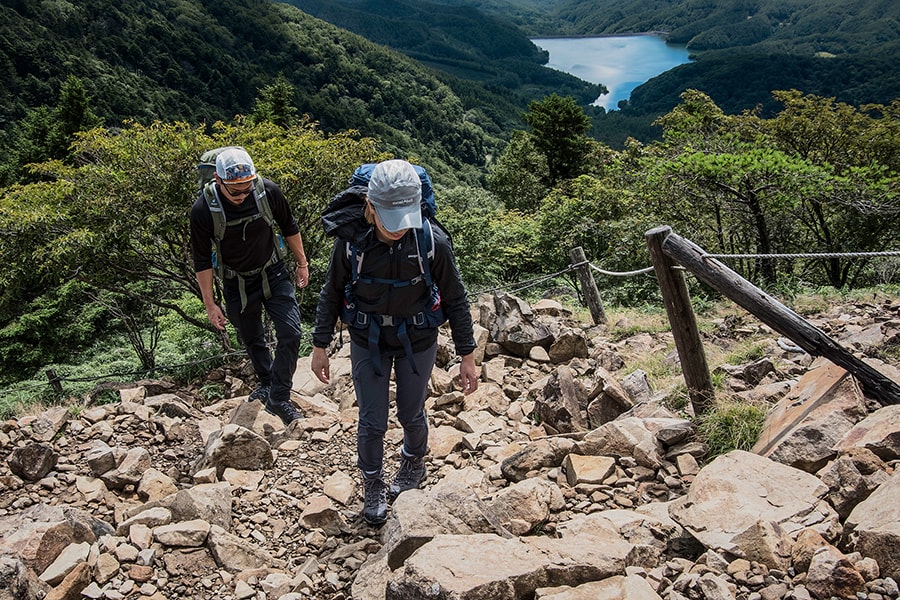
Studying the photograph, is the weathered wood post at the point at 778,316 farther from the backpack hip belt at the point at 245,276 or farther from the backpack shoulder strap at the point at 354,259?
the backpack hip belt at the point at 245,276

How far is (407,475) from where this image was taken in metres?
3.61

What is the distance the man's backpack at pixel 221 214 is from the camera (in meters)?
3.94

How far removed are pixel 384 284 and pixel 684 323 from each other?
2198mm

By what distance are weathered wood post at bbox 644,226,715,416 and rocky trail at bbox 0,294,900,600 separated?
0.22 meters

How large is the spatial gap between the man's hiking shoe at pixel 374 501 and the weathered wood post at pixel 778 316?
239 centimetres

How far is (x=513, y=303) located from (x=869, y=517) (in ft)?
14.0

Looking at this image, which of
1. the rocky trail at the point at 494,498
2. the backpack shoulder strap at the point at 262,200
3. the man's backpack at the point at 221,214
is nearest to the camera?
the rocky trail at the point at 494,498

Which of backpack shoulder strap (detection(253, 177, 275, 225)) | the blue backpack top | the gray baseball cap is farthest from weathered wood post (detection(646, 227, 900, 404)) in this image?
backpack shoulder strap (detection(253, 177, 275, 225))

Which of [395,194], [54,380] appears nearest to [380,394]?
[395,194]

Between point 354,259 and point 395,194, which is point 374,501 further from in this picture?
point 395,194

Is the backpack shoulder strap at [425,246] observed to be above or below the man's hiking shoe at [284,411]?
above

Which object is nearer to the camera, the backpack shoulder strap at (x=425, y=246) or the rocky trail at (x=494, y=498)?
the rocky trail at (x=494, y=498)

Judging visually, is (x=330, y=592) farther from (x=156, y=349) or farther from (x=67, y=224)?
(x=156, y=349)

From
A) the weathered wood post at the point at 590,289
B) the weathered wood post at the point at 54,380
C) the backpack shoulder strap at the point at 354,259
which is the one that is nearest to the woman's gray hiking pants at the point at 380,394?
the backpack shoulder strap at the point at 354,259
